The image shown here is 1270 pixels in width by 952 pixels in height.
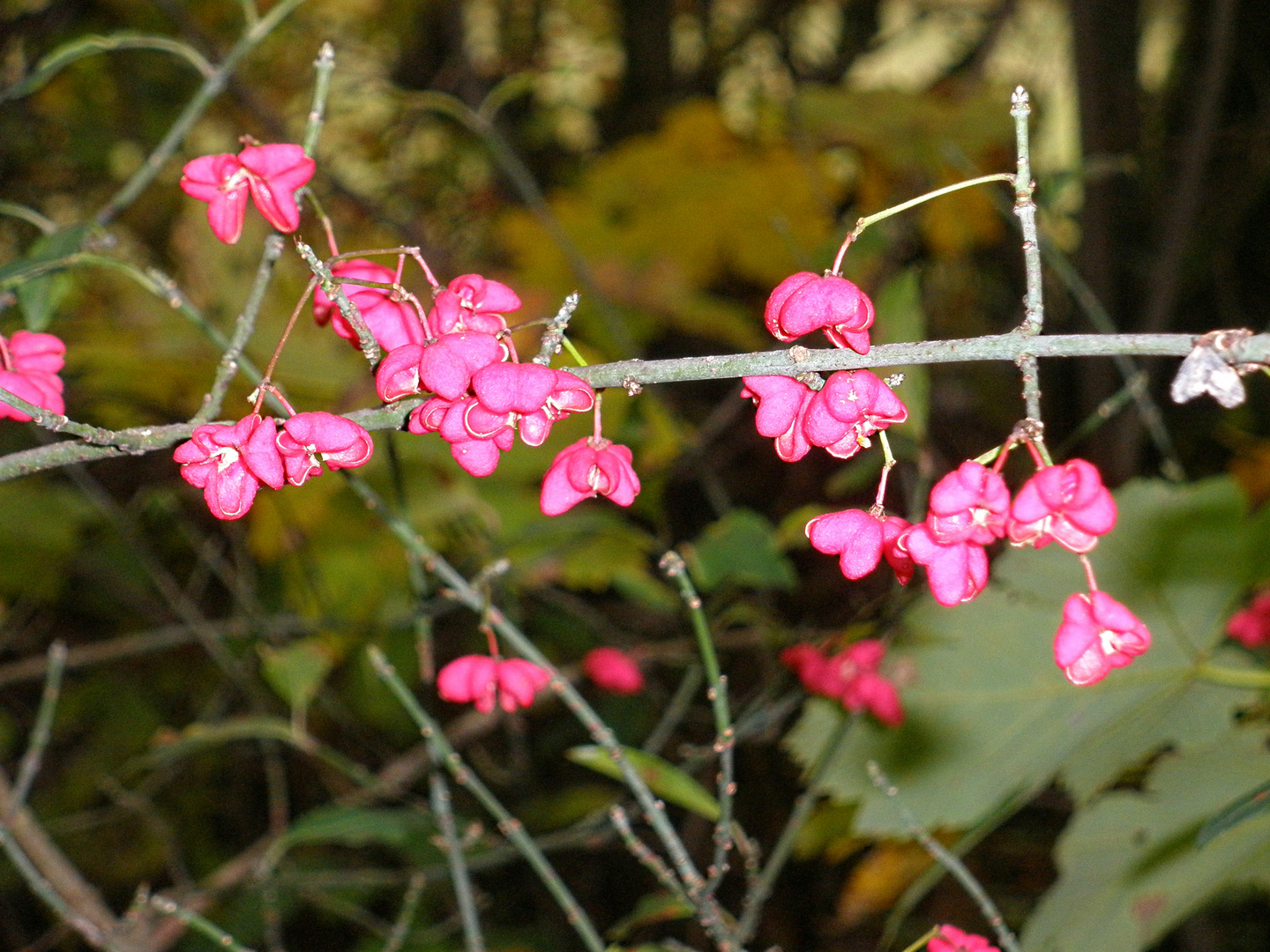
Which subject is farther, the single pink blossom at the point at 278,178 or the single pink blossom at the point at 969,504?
the single pink blossom at the point at 278,178

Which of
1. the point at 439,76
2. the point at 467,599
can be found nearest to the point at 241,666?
the point at 467,599

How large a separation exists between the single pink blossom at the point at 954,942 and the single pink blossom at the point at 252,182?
78 centimetres

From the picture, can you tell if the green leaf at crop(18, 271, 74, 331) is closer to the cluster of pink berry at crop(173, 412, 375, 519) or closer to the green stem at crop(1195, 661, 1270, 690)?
the cluster of pink berry at crop(173, 412, 375, 519)

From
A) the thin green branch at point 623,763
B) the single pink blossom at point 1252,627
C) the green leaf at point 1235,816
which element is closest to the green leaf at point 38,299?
the thin green branch at point 623,763

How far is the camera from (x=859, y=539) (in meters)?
0.82

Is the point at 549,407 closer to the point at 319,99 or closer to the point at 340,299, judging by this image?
the point at 340,299

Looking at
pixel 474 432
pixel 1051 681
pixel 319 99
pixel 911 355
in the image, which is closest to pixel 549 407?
pixel 474 432

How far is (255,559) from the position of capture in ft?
9.27

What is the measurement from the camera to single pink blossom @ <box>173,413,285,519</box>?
0.72 meters

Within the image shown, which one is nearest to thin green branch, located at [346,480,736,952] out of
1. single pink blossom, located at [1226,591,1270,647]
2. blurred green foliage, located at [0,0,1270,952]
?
blurred green foliage, located at [0,0,1270,952]

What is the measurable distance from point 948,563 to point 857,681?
0.77 m

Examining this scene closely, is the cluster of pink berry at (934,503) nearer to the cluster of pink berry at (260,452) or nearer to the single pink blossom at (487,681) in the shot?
the cluster of pink berry at (260,452)

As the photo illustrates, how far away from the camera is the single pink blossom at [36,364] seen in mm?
839

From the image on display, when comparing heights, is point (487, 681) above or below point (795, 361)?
above
